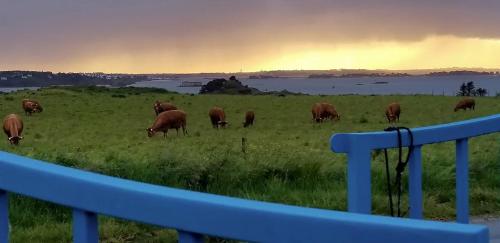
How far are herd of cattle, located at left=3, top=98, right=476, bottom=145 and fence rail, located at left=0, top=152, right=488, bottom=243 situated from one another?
2406 centimetres

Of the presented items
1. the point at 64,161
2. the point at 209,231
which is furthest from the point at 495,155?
the point at 209,231

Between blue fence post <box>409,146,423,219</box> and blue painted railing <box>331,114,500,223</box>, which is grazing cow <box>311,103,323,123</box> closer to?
blue painted railing <box>331,114,500,223</box>

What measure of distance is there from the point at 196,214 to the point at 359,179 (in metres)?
1.84

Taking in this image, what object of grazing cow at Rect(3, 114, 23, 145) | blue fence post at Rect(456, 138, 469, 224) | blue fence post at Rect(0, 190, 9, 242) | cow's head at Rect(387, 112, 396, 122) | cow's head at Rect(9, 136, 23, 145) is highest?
blue fence post at Rect(0, 190, 9, 242)

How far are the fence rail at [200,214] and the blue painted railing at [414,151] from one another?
5.45ft

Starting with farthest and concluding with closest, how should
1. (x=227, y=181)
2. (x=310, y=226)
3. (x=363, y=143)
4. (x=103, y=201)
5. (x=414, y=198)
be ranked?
(x=227, y=181), (x=414, y=198), (x=363, y=143), (x=103, y=201), (x=310, y=226)

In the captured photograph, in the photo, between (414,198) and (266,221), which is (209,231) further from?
(414,198)

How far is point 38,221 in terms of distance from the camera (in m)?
5.61

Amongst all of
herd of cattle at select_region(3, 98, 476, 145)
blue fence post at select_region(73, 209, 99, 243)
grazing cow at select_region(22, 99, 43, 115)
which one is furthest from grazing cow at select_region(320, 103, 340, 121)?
blue fence post at select_region(73, 209, 99, 243)

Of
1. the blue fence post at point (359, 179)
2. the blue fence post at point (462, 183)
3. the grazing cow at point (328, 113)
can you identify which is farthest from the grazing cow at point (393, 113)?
the blue fence post at point (359, 179)

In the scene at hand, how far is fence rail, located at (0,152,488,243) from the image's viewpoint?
1.21m

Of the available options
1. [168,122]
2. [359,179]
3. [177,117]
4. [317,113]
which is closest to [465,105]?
[317,113]

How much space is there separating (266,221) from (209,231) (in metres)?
0.13

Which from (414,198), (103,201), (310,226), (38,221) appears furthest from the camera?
(38,221)
